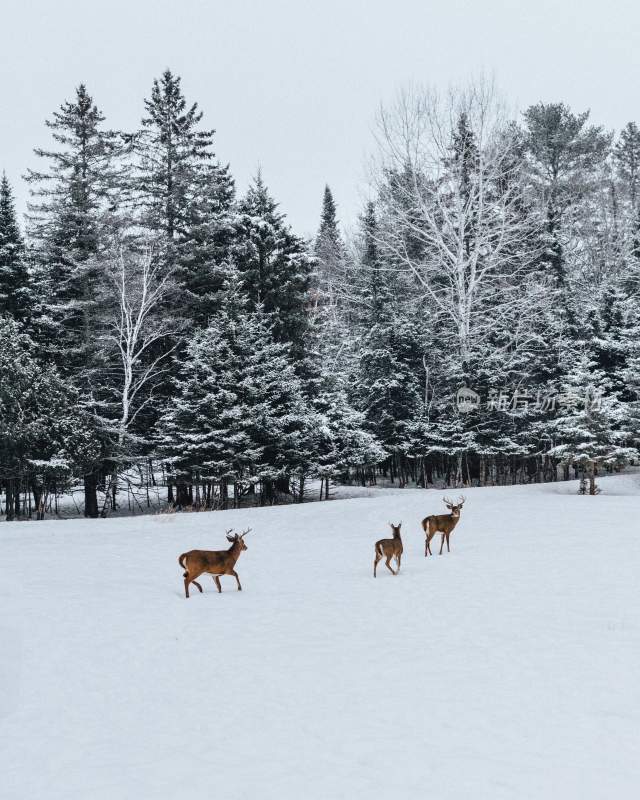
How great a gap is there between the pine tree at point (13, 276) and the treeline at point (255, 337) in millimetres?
96

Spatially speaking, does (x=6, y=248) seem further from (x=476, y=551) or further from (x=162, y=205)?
(x=476, y=551)

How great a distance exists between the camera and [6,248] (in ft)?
95.8

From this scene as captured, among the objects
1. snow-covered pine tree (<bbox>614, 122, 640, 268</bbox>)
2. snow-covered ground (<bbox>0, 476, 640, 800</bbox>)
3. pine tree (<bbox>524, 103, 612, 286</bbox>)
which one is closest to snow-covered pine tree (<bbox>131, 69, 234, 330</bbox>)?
snow-covered ground (<bbox>0, 476, 640, 800</bbox>)

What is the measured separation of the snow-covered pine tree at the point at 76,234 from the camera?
27.5 metres

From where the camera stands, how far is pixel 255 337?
2600cm

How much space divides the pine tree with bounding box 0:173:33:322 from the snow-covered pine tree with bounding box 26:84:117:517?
0.71 meters

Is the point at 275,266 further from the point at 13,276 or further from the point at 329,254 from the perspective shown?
the point at 329,254

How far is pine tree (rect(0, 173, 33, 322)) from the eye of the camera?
1136 inches

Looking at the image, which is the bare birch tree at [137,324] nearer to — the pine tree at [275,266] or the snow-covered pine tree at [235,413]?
the snow-covered pine tree at [235,413]

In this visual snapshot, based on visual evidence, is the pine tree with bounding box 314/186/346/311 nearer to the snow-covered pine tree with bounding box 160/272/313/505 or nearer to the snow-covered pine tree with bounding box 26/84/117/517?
the snow-covered pine tree with bounding box 26/84/117/517

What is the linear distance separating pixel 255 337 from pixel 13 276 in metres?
11.9

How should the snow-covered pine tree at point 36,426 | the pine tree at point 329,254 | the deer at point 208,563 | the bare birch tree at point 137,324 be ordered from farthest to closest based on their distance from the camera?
the pine tree at point 329,254 → the bare birch tree at point 137,324 → the snow-covered pine tree at point 36,426 → the deer at point 208,563

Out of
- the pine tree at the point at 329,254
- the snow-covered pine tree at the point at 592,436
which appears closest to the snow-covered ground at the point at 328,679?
the snow-covered pine tree at the point at 592,436

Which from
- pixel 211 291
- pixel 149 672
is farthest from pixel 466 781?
pixel 211 291
